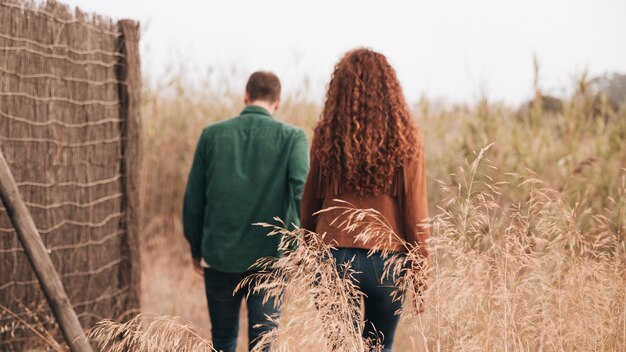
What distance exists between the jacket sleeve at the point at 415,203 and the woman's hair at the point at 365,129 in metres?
0.05

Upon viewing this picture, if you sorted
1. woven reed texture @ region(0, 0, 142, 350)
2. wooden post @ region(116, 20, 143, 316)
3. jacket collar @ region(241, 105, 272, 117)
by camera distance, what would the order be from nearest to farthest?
jacket collar @ region(241, 105, 272, 117) < woven reed texture @ region(0, 0, 142, 350) < wooden post @ region(116, 20, 143, 316)

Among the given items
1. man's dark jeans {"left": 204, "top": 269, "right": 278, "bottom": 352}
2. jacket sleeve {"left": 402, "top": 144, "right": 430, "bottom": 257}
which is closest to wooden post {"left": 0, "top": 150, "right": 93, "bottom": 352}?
man's dark jeans {"left": 204, "top": 269, "right": 278, "bottom": 352}

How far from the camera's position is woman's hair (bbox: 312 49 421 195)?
3018 mm

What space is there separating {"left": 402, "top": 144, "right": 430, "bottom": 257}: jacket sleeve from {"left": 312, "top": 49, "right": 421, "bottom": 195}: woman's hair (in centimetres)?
5

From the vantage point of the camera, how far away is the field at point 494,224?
8.48ft

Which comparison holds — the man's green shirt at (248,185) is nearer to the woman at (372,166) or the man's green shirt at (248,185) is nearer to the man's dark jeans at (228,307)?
the man's dark jeans at (228,307)

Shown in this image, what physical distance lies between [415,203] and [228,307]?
114 cm

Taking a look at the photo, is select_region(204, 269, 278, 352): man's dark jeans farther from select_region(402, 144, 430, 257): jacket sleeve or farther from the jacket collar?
select_region(402, 144, 430, 257): jacket sleeve

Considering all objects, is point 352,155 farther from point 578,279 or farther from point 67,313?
point 67,313

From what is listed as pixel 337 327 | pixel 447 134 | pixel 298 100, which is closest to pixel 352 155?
pixel 337 327

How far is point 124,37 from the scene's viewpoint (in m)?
4.77

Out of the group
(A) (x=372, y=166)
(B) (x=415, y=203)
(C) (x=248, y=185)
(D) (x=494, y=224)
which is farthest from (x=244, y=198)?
(D) (x=494, y=224)

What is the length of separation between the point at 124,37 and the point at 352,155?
237cm

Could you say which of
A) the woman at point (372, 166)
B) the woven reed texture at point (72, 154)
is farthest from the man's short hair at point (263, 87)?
the woven reed texture at point (72, 154)
